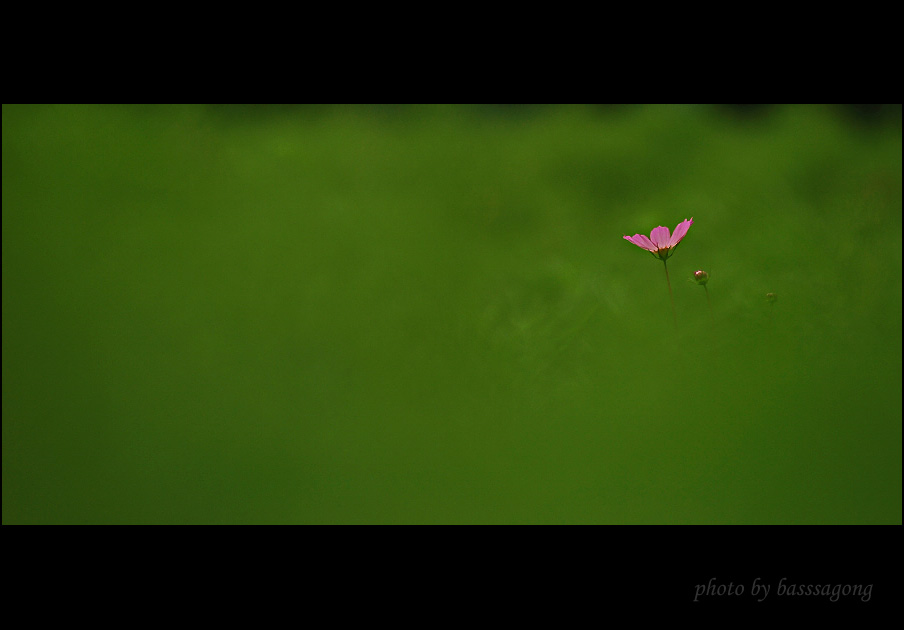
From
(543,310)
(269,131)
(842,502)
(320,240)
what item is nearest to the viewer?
(842,502)

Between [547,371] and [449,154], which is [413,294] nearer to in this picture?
[547,371]

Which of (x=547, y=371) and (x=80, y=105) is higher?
(x=80, y=105)

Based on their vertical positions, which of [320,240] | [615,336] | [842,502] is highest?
[320,240]

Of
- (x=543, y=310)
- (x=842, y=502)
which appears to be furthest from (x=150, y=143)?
(x=842, y=502)

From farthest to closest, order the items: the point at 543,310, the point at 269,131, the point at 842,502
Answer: the point at 269,131
the point at 543,310
the point at 842,502
